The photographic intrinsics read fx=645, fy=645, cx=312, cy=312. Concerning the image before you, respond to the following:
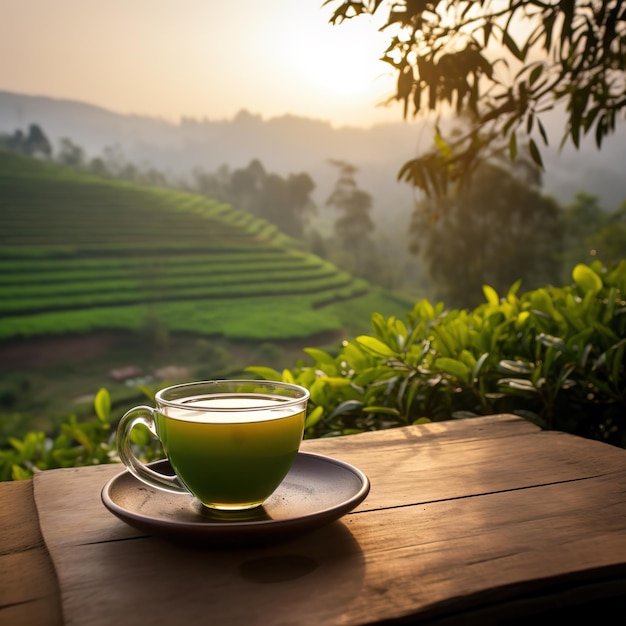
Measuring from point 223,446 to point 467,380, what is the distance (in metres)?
0.78

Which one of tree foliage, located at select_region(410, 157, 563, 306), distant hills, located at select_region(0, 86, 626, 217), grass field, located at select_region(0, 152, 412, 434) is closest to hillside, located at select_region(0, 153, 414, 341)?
grass field, located at select_region(0, 152, 412, 434)

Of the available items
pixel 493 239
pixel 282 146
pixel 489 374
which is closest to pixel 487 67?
pixel 489 374

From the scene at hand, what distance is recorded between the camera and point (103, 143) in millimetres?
38875

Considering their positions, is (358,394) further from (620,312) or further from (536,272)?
(536,272)

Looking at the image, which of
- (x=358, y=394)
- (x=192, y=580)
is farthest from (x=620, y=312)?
(x=192, y=580)

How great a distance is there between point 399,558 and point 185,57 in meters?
43.4

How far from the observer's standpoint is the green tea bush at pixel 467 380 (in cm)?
130

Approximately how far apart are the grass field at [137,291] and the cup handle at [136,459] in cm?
2194

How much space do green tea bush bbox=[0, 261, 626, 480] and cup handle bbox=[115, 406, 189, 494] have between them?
607mm

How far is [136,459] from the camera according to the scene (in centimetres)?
66

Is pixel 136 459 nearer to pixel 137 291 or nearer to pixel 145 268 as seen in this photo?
pixel 137 291

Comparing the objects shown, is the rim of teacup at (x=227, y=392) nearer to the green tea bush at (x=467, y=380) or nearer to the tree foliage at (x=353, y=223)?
the green tea bush at (x=467, y=380)

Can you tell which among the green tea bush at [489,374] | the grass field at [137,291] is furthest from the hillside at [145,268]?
the green tea bush at [489,374]

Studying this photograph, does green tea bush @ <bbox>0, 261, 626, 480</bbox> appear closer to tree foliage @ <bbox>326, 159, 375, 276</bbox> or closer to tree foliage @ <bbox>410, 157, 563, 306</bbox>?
tree foliage @ <bbox>410, 157, 563, 306</bbox>
